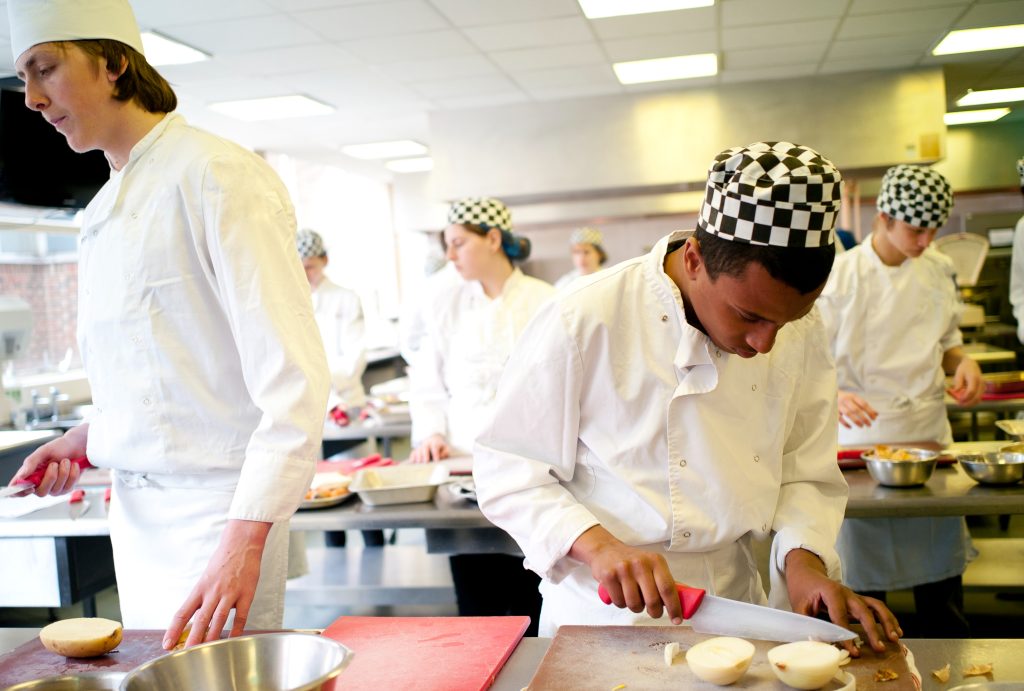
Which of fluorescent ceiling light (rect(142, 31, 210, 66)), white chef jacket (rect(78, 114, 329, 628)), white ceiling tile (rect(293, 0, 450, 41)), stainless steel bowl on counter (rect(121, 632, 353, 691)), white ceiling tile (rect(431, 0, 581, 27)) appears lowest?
stainless steel bowl on counter (rect(121, 632, 353, 691))

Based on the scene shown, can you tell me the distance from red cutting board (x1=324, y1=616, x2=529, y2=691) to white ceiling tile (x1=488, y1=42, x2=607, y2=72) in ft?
15.3

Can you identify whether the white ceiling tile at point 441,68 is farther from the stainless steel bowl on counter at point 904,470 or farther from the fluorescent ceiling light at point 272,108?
the stainless steel bowl on counter at point 904,470

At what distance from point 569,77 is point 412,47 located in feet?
4.88

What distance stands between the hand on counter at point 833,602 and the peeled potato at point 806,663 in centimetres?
11

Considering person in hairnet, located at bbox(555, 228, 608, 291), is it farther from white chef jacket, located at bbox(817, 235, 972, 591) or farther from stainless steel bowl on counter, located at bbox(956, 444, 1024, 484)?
stainless steel bowl on counter, located at bbox(956, 444, 1024, 484)

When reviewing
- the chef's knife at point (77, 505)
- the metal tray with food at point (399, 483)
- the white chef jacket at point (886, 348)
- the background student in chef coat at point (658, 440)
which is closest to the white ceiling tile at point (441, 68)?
the white chef jacket at point (886, 348)

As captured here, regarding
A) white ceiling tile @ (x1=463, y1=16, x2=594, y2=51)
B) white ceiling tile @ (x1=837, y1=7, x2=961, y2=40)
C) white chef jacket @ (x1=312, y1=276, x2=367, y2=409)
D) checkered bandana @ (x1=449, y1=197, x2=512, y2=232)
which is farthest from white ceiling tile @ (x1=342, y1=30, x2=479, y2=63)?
white ceiling tile @ (x1=837, y1=7, x2=961, y2=40)

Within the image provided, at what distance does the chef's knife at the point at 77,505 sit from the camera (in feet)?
8.32

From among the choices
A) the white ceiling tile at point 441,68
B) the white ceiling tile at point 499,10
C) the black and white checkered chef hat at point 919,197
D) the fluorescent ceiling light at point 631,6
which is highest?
the white ceiling tile at point 441,68

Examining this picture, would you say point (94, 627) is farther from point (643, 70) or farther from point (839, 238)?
point (643, 70)

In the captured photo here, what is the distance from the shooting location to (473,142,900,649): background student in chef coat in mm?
1363

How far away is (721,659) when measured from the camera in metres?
1.13

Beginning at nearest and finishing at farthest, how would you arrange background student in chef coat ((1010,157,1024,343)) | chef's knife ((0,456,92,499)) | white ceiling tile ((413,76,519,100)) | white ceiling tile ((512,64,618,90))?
chef's knife ((0,456,92,499))
background student in chef coat ((1010,157,1024,343))
white ceiling tile ((512,64,618,90))
white ceiling tile ((413,76,519,100))

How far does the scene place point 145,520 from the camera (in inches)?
63.2
